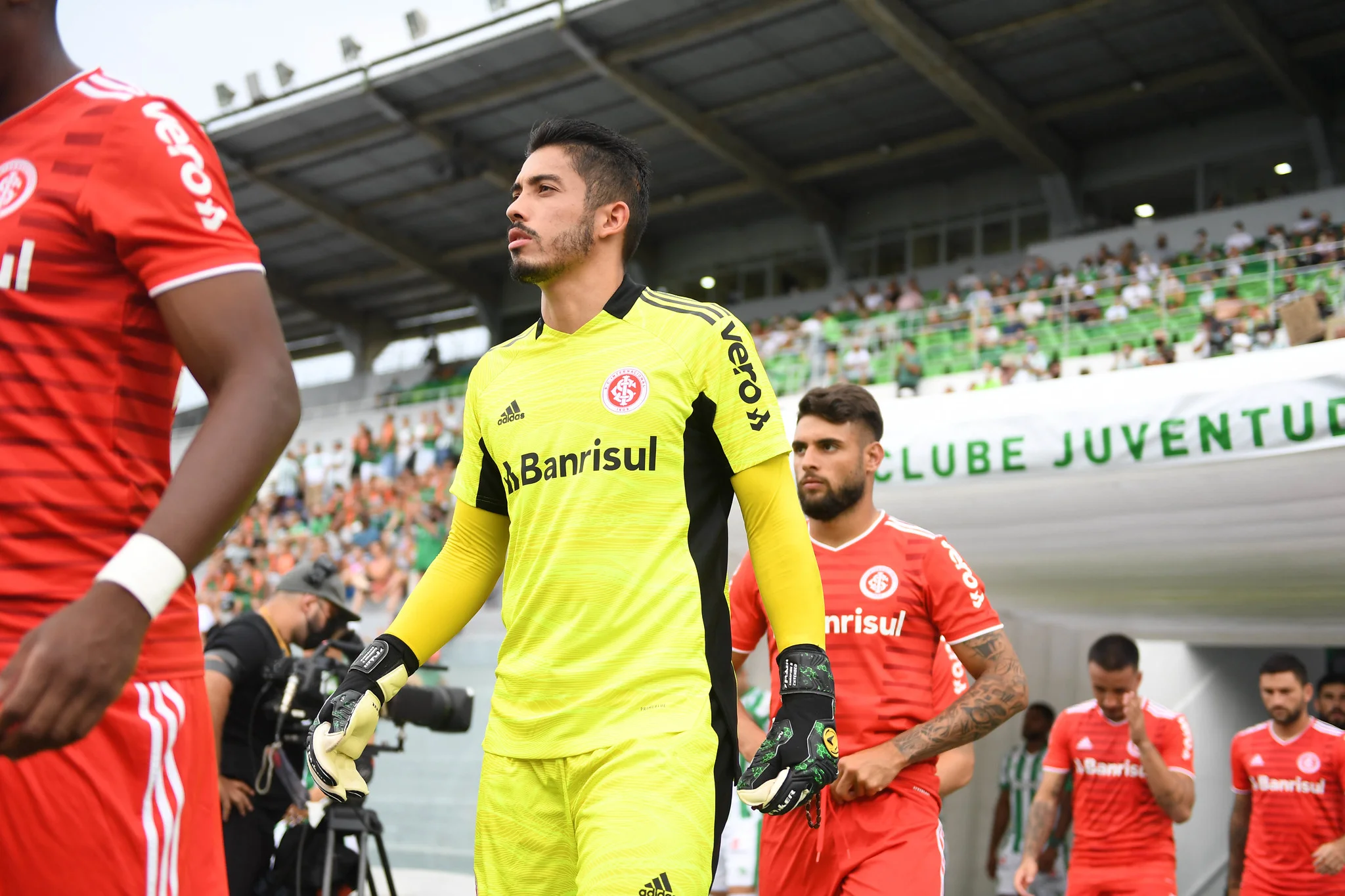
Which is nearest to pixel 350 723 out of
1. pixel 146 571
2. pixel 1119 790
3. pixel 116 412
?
pixel 116 412

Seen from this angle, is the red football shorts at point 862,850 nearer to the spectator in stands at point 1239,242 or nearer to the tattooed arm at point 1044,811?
the tattooed arm at point 1044,811

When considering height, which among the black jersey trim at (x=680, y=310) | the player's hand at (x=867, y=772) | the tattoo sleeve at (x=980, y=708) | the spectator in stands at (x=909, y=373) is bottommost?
the player's hand at (x=867, y=772)

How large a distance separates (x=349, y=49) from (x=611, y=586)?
871 inches

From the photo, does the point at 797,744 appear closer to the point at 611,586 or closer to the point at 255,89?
the point at 611,586

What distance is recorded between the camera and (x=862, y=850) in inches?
147

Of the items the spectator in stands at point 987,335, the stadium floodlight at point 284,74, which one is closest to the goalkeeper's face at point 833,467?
the spectator in stands at point 987,335

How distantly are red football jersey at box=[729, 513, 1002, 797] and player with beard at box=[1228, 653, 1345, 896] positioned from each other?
4.16 meters

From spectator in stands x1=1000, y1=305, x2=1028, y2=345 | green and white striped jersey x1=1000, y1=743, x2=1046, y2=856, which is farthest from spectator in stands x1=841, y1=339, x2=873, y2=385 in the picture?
green and white striped jersey x1=1000, y1=743, x2=1046, y2=856

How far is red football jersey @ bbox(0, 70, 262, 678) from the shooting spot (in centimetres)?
155

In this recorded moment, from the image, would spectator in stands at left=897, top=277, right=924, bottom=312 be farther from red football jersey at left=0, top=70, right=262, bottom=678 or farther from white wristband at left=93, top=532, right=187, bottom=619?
white wristband at left=93, top=532, right=187, bottom=619

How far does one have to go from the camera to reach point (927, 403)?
780 cm

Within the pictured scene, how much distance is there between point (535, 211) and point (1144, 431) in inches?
194

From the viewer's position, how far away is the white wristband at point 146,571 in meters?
1.40

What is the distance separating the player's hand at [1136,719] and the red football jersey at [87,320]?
581cm
